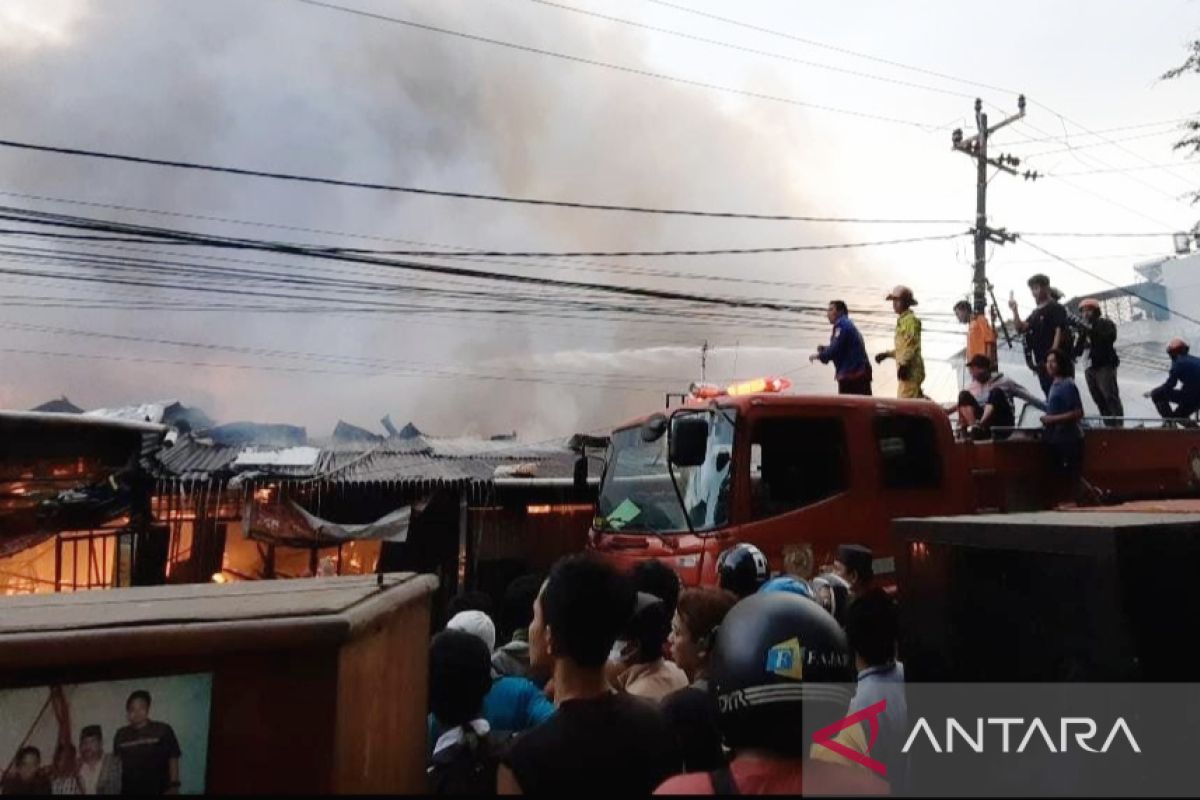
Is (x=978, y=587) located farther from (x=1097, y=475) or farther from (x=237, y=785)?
(x=1097, y=475)

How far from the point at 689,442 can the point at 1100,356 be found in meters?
7.23

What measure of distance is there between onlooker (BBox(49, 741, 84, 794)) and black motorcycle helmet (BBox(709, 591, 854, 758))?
1491mm

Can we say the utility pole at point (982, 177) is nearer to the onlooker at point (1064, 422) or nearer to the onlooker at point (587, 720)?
the onlooker at point (1064, 422)

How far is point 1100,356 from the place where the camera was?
9930 millimetres

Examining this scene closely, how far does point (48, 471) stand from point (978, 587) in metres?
8.15

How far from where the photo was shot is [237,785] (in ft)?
5.49

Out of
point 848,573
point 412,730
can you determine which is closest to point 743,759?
point 412,730

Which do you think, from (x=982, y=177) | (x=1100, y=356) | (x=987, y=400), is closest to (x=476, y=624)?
(x=987, y=400)

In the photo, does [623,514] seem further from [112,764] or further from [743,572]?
[112,764]

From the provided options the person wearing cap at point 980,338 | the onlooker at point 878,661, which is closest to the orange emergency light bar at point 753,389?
the onlooker at point 878,661

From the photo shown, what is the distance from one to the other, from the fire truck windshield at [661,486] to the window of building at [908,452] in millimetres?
1535

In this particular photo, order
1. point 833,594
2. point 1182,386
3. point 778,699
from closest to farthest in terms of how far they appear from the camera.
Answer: point 778,699 → point 833,594 → point 1182,386

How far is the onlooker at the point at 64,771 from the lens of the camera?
163cm

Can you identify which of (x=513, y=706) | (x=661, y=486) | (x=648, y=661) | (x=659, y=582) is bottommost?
(x=513, y=706)
